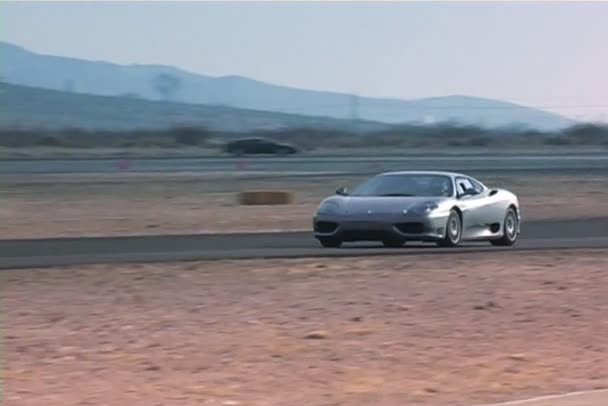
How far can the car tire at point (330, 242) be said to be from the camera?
20812 millimetres

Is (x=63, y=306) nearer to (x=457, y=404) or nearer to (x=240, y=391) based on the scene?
(x=240, y=391)

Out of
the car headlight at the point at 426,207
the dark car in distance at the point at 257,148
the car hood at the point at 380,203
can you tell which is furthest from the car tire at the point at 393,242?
the dark car in distance at the point at 257,148

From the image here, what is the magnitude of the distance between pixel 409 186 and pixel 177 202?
14948 mm

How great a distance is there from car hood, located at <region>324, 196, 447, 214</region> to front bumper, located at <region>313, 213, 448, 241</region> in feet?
0.48

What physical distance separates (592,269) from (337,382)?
791 cm

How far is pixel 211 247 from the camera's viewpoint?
2130 centimetres

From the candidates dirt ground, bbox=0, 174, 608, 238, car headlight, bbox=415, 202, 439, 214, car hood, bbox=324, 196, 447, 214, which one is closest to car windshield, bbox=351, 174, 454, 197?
car hood, bbox=324, 196, 447, 214

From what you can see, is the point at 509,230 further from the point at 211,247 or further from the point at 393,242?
the point at 211,247

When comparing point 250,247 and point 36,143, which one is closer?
point 250,247

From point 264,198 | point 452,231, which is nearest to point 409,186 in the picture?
point 452,231

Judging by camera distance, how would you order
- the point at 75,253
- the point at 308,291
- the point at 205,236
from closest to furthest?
1. the point at 308,291
2. the point at 75,253
3. the point at 205,236

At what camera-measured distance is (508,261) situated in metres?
18.7

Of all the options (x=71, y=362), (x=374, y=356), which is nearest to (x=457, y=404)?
(x=374, y=356)

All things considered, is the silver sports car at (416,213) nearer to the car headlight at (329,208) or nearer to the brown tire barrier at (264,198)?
the car headlight at (329,208)
